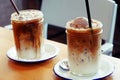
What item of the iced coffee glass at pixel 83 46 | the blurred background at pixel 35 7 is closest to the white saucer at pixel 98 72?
the iced coffee glass at pixel 83 46

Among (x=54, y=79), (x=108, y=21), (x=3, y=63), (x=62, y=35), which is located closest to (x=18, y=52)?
(x=3, y=63)

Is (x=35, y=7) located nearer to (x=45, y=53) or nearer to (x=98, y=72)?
(x=45, y=53)

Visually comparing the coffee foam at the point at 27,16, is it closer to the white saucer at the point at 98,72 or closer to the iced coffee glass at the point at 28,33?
the iced coffee glass at the point at 28,33

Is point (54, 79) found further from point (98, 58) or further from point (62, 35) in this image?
point (62, 35)

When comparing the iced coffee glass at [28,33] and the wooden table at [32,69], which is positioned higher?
the iced coffee glass at [28,33]

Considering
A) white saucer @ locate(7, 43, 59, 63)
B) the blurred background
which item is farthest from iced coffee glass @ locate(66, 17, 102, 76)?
the blurred background

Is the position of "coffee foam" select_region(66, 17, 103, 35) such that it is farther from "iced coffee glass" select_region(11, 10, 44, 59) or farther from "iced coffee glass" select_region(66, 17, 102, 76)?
"iced coffee glass" select_region(11, 10, 44, 59)

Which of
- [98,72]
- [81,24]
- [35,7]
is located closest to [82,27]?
[81,24]
